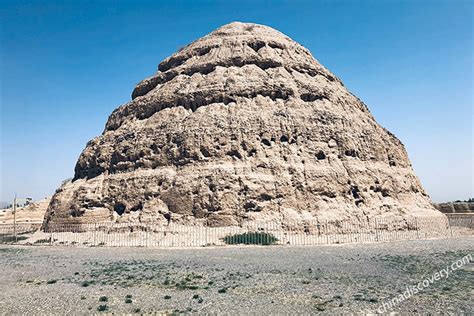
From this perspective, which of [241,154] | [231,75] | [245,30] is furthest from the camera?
[245,30]

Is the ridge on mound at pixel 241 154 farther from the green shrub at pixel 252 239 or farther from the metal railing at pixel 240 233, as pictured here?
Result: the green shrub at pixel 252 239

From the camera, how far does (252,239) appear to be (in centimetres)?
2258

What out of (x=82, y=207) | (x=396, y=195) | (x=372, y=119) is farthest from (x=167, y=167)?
(x=372, y=119)

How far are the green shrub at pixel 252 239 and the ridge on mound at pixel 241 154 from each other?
1536 mm

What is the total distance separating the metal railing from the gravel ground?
3809mm

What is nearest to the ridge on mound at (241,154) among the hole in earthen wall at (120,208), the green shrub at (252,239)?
the hole in earthen wall at (120,208)

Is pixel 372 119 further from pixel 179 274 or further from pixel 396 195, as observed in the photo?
pixel 179 274

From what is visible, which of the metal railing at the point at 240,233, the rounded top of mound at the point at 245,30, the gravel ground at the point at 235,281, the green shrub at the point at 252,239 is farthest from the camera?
the rounded top of mound at the point at 245,30

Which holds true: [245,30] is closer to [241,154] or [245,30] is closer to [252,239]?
[241,154]

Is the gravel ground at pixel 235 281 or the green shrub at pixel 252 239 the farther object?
the green shrub at pixel 252 239

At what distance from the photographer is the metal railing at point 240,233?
22.9 metres

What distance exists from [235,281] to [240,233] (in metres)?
11.5

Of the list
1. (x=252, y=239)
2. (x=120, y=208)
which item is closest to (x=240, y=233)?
(x=252, y=239)

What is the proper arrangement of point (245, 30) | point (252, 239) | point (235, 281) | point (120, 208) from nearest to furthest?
point (235, 281) < point (252, 239) < point (120, 208) < point (245, 30)
